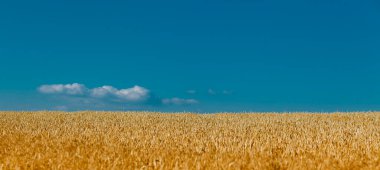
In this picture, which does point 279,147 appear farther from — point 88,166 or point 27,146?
point 27,146

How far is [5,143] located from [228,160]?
5.28 metres

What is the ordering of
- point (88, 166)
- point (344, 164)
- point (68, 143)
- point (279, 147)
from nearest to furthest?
point (88, 166)
point (344, 164)
point (279, 147)
point (68, 143)

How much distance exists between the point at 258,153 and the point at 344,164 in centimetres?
151

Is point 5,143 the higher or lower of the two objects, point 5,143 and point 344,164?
the higher

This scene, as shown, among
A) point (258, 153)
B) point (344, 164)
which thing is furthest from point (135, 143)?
point (344, 164)

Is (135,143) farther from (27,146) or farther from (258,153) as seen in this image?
(258,153)

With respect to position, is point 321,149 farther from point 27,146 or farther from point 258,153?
point 27,146

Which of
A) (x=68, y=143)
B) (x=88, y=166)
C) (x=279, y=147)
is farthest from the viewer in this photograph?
(x=68, y=143)

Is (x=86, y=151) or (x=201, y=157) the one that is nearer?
(x=201, y=157)

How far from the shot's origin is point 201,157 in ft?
24.3

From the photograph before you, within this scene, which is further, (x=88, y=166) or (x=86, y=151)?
(x=86, y=151)

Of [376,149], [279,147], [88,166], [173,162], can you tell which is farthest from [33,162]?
[376,149]

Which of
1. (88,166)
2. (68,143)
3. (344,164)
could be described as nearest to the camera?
(88,166)

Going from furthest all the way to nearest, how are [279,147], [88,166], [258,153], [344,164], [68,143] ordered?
[68,143]
[279,147]
[258,153]
[344,164]
[88,166]
